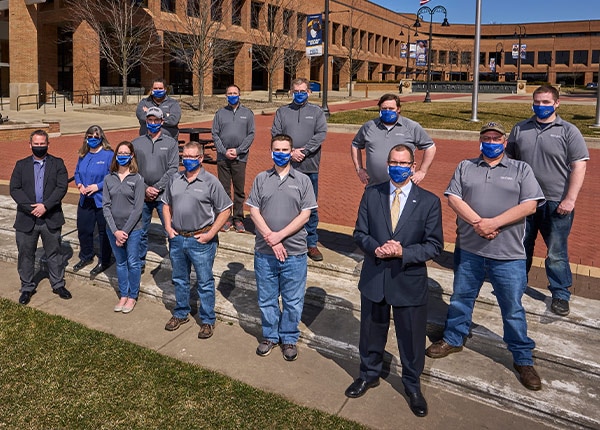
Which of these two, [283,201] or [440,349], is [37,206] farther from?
[440,349]

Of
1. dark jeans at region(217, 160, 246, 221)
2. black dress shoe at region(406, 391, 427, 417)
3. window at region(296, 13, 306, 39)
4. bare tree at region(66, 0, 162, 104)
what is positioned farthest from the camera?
window at region(296, 13, 306, 39)

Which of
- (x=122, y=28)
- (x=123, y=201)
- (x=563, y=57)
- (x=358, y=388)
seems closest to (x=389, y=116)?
(x=358, y=388)

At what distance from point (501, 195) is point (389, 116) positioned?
1651 mm

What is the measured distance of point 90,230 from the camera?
710 cm

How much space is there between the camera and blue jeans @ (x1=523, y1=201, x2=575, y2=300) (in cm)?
520

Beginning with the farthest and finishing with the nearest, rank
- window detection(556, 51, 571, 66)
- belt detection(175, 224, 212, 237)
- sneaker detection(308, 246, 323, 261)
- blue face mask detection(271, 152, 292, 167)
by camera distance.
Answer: window detection(556, 51, 571, 66) → sneaker detection(308, 246, 323, 261) → belt detection(175, 224, 212, 237) → blue face mask detection(271, 152, 292, 167)

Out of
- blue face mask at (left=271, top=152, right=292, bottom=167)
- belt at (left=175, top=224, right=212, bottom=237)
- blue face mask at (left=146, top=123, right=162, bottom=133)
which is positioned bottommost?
belt at (left=175, top=224, right=212, bottom=237)

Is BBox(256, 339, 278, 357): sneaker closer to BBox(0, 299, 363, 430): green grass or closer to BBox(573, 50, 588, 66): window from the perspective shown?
BBox(0, 299, 363, 430): green grass

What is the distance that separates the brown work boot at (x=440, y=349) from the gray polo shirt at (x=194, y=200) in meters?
2.33

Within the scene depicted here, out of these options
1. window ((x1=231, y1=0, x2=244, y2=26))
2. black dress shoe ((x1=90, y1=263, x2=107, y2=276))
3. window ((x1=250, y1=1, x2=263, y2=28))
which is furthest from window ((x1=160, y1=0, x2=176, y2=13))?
black dress shoe ((x1=90, y1=263, x2=107, y2=276))

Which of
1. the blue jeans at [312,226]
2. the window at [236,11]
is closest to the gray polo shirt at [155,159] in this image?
the blue jeans at [312,226]

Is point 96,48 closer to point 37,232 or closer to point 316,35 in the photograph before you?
point 316,35

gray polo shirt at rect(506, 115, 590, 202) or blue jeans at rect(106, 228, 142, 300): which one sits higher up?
gray polo shirt at rect(506, 115, 590, 202)

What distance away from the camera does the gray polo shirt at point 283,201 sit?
4.77 metres
